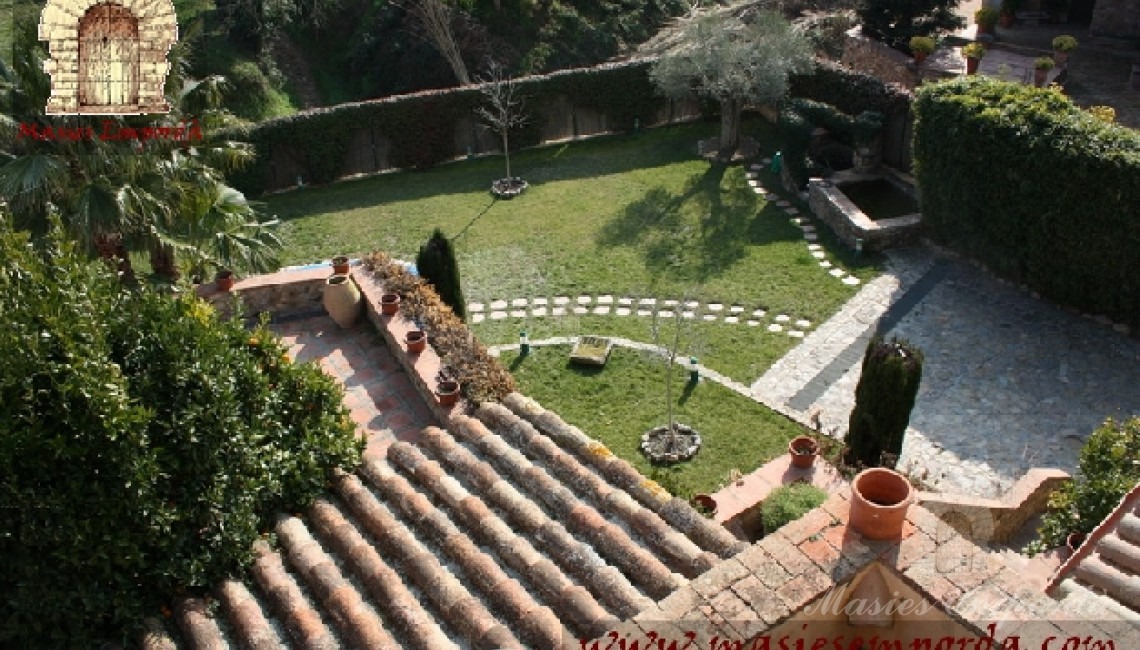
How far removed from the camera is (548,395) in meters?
16.6

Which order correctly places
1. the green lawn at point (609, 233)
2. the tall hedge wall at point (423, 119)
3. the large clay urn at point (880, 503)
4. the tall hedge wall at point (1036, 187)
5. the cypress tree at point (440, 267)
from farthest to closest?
the tall hedge wall at point (423, 119)
the green lawn at point (609, 233)
the tall hedge wall at point (1036, 187)
the cypress tree at point (440, 267)
the large clay urn at point (880, 503)

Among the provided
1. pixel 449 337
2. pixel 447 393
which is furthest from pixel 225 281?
pixel 447 393

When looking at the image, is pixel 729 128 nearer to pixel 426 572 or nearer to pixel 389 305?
pixel 389 305

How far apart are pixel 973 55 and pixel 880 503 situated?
2169 cm

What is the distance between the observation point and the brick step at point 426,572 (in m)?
7.76

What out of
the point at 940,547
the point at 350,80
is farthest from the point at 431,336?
the point at 350,80

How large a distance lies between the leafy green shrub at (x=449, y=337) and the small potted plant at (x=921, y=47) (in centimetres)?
1795

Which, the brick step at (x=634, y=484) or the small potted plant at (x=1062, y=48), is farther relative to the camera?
the small potted plant at (x=1062, y=48)

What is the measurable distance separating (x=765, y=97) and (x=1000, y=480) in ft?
42.4

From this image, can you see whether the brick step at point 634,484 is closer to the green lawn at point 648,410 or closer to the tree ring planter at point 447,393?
the tree ring planter at point 447,393

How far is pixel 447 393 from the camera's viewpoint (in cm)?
1150

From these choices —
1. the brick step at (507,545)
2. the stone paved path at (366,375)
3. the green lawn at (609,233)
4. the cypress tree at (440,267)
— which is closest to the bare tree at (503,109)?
the green lawn at (609,233)

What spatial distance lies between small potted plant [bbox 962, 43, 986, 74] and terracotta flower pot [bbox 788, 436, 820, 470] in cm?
1664

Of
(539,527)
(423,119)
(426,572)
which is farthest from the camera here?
(423,119)
